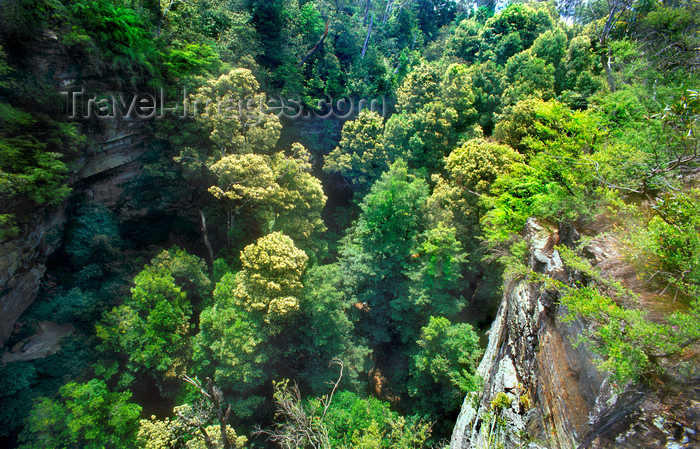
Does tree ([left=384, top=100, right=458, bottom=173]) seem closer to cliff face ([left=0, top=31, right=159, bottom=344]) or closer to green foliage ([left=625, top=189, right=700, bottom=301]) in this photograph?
green foliage ([left=625, top=189, right=700, bottom=301])

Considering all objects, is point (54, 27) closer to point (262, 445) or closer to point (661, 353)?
point (262, 445)

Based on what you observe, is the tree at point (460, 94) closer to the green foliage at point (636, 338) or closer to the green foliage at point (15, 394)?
the green foliage at point (636, 338)

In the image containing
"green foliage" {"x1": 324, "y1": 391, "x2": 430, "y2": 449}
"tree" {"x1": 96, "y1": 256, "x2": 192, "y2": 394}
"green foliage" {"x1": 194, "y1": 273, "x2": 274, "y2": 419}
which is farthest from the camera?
"tree" {"x1": 96, "y1": 256, "x2": 192, "y2": 394}

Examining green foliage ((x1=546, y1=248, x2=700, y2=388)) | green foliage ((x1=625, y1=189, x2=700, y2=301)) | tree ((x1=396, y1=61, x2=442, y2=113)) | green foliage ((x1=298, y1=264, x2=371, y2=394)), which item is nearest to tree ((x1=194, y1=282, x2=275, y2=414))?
green foliage ((x1=298, y1=264, x2=371, y2=394))

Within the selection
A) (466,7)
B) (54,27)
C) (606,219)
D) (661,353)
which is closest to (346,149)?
(54,27)

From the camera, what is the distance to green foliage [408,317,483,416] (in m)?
13.2

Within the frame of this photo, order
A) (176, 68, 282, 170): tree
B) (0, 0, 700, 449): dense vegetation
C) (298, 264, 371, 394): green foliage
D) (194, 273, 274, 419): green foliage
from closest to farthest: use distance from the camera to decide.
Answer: (0, 0, 700, 449): dense vegetation → (194, 273, 274, 419): green foliage → (298, 264, 371, 394): green foliage → (176, 68, 282, 170): tree

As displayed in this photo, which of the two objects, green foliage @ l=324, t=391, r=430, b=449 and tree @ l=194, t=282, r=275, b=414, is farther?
tree @ l=194, t=282, r=275, b=414

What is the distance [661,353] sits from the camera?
472 cm

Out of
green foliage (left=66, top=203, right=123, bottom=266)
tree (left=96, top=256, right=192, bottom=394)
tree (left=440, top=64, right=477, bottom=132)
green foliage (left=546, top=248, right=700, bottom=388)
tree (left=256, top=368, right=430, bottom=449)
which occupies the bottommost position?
tree (left=256, top=368, right=430, bottom=449)

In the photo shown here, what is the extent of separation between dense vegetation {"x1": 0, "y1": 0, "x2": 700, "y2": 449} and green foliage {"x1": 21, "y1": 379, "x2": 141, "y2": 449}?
9 cm

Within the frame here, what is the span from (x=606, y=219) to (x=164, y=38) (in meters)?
21.5

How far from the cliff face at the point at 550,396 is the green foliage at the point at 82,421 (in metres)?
13.6

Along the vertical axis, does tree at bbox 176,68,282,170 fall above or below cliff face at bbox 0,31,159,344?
above
